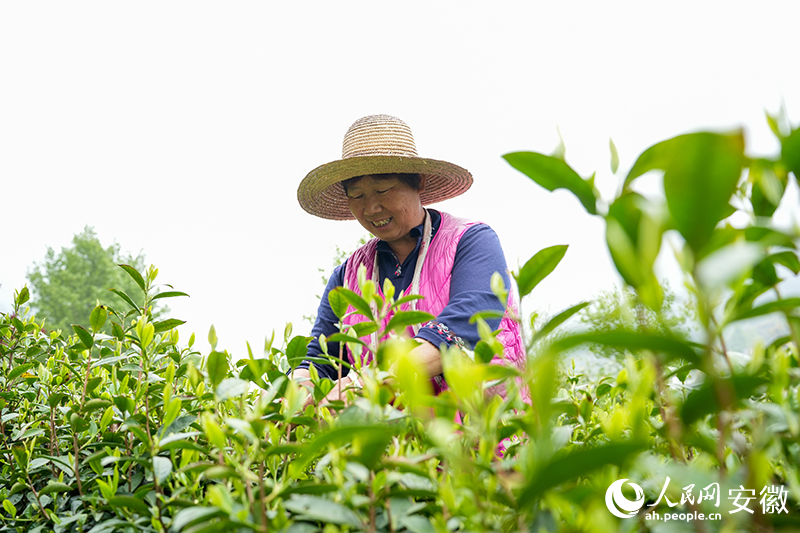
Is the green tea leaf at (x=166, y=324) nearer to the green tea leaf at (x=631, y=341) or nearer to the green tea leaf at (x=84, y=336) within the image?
the green tea leaf at (x=84, y=336)

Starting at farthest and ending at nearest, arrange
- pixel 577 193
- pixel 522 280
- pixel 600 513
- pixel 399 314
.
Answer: pixel 399 314 < pixel 522 280 < pixel 577 193 < pixel 600 513

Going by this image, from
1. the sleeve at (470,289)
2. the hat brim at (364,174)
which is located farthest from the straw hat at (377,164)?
the sleeve at (470,289)

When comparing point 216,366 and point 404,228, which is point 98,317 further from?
point 404,228

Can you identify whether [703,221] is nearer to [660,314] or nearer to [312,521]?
[660,314]

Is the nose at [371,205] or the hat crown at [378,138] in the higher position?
the hat crown at [378,138]

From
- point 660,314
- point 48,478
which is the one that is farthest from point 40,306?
point 660,314

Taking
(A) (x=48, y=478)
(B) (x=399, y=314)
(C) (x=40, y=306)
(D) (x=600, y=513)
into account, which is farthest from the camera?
(C) (x=40, y=306)

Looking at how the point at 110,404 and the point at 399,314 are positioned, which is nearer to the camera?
the point at 399,314

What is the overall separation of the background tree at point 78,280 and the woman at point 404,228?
18.3 m

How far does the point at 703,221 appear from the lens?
423mm

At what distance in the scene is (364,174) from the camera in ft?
9.03

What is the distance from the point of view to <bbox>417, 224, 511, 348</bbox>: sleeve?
168 cm

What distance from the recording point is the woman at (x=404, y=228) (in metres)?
2.36

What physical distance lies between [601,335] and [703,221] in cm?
12
